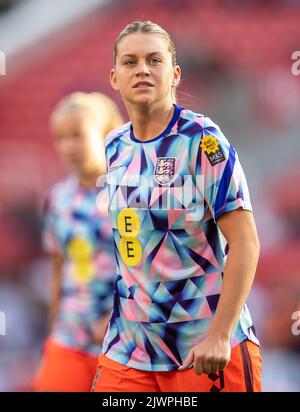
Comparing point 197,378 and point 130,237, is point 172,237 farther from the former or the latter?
point 197,378

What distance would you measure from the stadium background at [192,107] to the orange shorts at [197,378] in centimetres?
230

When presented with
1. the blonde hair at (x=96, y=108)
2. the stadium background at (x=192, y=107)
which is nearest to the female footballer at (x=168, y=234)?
the blonde hair at (x=96, y=108)

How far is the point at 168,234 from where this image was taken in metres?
2.71

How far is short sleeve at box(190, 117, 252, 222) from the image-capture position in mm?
2594

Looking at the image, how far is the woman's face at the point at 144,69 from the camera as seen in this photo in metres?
2.74

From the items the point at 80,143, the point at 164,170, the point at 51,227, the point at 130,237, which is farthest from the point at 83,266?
the point at 164,170

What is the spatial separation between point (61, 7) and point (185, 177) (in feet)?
8.87

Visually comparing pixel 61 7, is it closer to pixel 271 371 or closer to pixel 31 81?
pixel 31 81

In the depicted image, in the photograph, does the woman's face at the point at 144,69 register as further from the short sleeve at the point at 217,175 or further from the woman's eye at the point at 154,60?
the short sleeve at the point at 217,175

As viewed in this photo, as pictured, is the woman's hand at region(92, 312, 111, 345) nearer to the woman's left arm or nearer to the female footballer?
the female footballer

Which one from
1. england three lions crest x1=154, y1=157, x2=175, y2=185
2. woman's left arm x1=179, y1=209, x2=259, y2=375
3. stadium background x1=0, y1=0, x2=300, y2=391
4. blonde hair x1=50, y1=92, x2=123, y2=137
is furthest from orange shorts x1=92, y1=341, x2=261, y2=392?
stadium background x1=0, y1=0, x2=300, y2=391

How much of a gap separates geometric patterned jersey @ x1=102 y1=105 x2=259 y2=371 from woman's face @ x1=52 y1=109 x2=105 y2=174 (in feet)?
5.05

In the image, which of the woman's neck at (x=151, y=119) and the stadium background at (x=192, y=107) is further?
the stadium background at (x=192, y=107)

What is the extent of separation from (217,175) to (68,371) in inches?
68.6
